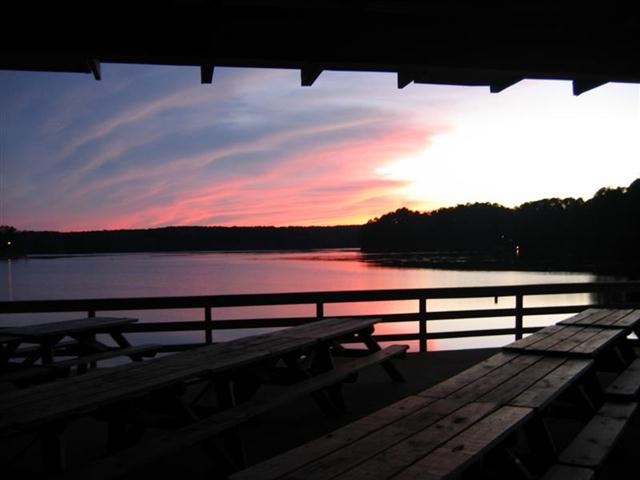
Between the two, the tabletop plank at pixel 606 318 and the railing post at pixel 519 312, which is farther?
the railing post at pixel 519 312

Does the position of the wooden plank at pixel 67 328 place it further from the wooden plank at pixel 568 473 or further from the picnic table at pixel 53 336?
the wooden plank at pixel 568 473

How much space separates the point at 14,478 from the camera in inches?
111

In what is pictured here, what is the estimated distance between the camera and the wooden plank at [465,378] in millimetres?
2729

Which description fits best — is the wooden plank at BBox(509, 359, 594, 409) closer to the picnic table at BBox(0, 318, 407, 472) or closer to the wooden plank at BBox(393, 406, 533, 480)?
the wooden plank at BBox(393, 406, 533, 480)

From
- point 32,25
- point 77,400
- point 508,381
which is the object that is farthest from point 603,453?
point 32,25

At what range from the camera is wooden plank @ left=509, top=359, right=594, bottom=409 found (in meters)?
2.54

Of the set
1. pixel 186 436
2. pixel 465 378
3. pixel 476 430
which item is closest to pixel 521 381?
pixel 465 378

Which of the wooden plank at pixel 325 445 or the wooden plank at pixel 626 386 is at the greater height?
the wooden plank at pixel 325 445

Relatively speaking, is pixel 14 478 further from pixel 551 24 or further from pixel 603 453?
pixel 551 24

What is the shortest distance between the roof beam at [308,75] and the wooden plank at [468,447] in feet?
7.57

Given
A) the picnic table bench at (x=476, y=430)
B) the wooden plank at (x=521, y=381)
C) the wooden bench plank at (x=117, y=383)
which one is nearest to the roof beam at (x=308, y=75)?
the wooden bench plank at (x=117, y=383)

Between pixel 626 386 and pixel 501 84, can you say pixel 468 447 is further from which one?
pixel 501 84

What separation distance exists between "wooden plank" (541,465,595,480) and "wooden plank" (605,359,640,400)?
4.08 ft

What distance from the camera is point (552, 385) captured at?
284 cm
